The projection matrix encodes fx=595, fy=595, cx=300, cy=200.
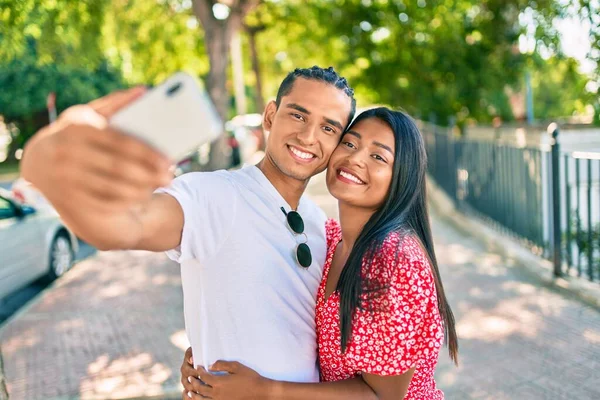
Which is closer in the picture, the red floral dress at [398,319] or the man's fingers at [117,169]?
the man's fingers at [117,169]

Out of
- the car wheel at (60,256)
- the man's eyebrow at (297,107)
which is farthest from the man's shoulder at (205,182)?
the car wheel at (60,256)

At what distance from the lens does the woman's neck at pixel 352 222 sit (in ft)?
7.01

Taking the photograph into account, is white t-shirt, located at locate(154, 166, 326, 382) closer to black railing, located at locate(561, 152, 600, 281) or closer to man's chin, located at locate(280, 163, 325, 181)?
man's chin, located at locate(280, 163, 325, 181)

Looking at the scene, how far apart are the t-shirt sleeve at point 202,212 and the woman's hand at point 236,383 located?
1.14 ft

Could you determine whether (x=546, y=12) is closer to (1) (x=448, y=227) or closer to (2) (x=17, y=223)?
(1) (x=448, y=227)

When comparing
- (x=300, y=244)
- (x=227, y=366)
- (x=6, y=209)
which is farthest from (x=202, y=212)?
(x=6, y=209)

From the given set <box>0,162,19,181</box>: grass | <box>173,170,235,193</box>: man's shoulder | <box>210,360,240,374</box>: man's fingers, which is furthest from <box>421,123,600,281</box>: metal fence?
<box>0,162,19,181</box>: grass

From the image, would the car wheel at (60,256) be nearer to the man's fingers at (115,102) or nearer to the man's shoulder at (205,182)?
the man's shoulder at (205,182)

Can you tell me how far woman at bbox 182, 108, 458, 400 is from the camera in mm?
1779

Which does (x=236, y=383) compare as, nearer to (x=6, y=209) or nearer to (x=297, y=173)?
(x=297, y=173)

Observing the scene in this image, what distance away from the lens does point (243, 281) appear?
1820 millimetres

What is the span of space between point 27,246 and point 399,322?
679 cm

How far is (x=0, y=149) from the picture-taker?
30.7 metres

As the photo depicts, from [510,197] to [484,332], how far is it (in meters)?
3.40
